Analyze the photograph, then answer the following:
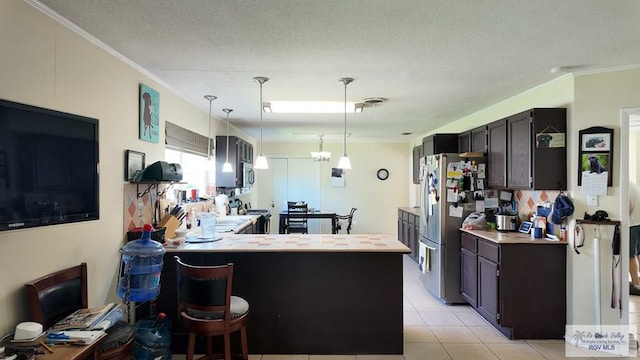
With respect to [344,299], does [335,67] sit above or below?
above

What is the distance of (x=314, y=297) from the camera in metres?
2.96

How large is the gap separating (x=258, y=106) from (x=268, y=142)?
3625mm

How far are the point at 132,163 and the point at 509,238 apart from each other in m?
3.45

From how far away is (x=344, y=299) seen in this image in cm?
296

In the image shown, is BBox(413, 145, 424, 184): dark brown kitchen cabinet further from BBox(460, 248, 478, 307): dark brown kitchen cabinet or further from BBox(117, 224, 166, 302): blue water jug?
BBox(117, 224, 166, 302): blue water jug

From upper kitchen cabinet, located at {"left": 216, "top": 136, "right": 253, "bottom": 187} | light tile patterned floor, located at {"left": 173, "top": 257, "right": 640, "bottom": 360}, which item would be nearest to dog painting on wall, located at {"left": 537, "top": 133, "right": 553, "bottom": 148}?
light tile patterned floor, located at {"left": 173, "top": 257, "right": 640, "bottom": 360}

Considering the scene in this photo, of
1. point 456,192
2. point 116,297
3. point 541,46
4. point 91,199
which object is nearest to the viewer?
point 91,199

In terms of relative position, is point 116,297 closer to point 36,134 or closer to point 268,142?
point 36,134

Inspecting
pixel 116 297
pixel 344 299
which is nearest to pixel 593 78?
pixel 344 299

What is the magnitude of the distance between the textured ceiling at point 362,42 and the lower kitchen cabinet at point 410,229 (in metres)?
2.73

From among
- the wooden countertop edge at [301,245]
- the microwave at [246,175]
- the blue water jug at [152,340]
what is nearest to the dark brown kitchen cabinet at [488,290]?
the wooden countertop edge at [301,245]

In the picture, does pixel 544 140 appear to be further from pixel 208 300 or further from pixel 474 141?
pixel 208 300

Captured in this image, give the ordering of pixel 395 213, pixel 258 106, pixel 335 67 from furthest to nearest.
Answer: pixel 395 213
pixel 258 106
pixel 335 67

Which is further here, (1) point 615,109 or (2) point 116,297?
(1) point 615,109
